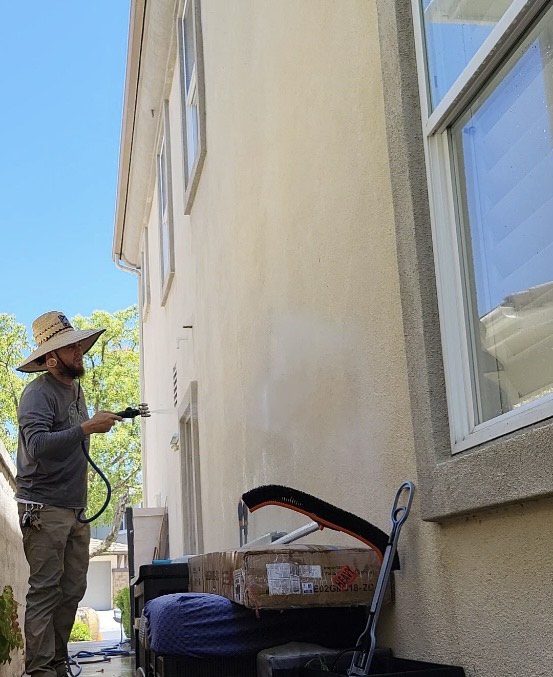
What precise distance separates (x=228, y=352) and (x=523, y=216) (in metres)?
3.92

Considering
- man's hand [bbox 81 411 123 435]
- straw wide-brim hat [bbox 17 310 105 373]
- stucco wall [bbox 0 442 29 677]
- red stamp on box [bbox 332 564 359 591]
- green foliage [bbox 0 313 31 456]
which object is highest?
green foliage [bbox 0 313 31 456]

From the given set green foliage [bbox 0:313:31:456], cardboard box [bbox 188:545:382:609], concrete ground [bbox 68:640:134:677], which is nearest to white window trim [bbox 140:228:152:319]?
concrete ground [bbox 68:640:134:677]

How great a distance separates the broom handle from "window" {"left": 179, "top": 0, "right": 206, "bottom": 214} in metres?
4.67

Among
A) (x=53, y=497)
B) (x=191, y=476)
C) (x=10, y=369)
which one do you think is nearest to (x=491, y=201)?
(x=53, y=497)

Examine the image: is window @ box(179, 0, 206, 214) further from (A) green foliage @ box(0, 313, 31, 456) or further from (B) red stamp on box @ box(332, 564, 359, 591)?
(A) green foliage @ box(0, 313, 31, 456)

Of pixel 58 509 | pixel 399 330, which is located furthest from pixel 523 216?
pixel 58 509

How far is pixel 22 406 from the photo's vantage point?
5.24 metres

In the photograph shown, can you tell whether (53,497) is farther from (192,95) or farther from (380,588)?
(192,95)

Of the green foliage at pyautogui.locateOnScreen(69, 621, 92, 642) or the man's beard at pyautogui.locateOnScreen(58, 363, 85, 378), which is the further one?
the green foliage at pyautogui.locateOnScreen(69, 621, 92, 642)

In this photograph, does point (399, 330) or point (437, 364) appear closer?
point (437, 364)

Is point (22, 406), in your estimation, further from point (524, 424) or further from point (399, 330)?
point (524, 424)

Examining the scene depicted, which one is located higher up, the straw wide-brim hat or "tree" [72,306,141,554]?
"tree" [72,306,141,554]

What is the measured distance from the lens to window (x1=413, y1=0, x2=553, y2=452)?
2.52 metres

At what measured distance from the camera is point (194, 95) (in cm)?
809
